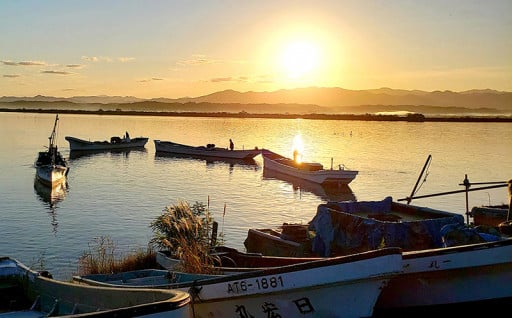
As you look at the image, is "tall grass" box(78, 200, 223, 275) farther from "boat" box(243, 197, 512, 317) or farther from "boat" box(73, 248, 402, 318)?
"boat" box(243, 197, 512, 317)

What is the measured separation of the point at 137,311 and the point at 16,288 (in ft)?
20.8

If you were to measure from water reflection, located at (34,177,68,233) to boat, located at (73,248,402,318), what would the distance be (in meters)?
23.5

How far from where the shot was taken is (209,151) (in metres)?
78.4

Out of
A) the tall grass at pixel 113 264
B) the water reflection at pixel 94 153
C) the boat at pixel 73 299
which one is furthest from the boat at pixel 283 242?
the water reflection at pixel 94 153

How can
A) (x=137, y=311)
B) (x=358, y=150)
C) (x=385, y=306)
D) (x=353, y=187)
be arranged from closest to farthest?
(x=137, y=311) → (x=385, y=306) → (x=353, y=187) → (x=358, y=150)

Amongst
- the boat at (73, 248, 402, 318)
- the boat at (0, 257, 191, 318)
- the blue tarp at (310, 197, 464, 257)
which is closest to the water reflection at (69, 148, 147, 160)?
the blue tarp at (310, 197, 464, 257)

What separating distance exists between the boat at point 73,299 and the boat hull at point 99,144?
73.1m

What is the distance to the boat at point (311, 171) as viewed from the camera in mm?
49375

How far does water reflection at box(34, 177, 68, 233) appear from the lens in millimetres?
35969

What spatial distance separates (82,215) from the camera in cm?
3472

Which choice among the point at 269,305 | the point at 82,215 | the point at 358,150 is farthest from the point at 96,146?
the point at 269,305

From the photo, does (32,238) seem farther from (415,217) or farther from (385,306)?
(385,306)

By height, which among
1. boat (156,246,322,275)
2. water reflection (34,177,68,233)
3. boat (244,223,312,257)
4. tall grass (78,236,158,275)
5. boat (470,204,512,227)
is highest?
boat (470,204,512,227)

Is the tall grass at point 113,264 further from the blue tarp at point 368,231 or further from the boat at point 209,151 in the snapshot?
the boat at point 209,151
